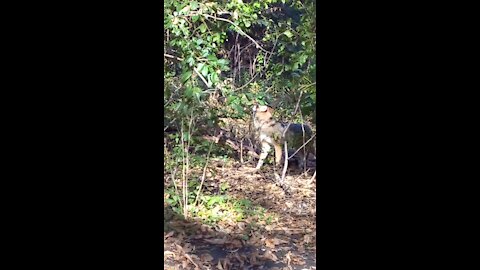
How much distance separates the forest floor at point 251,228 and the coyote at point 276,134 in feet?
0.20

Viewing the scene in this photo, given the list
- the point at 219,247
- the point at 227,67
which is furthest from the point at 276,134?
the point at 219,247

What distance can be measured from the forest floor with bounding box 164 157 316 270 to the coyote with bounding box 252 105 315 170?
61 millimetres

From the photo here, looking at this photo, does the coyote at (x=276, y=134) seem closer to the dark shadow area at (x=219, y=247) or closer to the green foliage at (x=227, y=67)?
the green foliage at (x=227, y=67)

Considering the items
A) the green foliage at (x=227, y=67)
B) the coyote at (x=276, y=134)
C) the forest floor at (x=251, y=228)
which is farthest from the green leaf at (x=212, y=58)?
the forest floor at (x=251, y=228)

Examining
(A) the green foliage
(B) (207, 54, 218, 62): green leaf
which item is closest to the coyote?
(A) the green foliage

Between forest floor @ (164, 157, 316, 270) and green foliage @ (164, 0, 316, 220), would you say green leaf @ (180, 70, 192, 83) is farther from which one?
forest floor @ (164, 157, 316, 270)

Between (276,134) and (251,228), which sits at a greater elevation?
(276,134)

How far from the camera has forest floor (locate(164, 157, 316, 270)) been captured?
1.76m

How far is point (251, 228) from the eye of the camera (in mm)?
1927

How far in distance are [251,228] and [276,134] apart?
39 cm

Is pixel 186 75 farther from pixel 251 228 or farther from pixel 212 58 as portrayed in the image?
pixel 251 228

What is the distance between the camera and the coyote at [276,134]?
2.02 m
